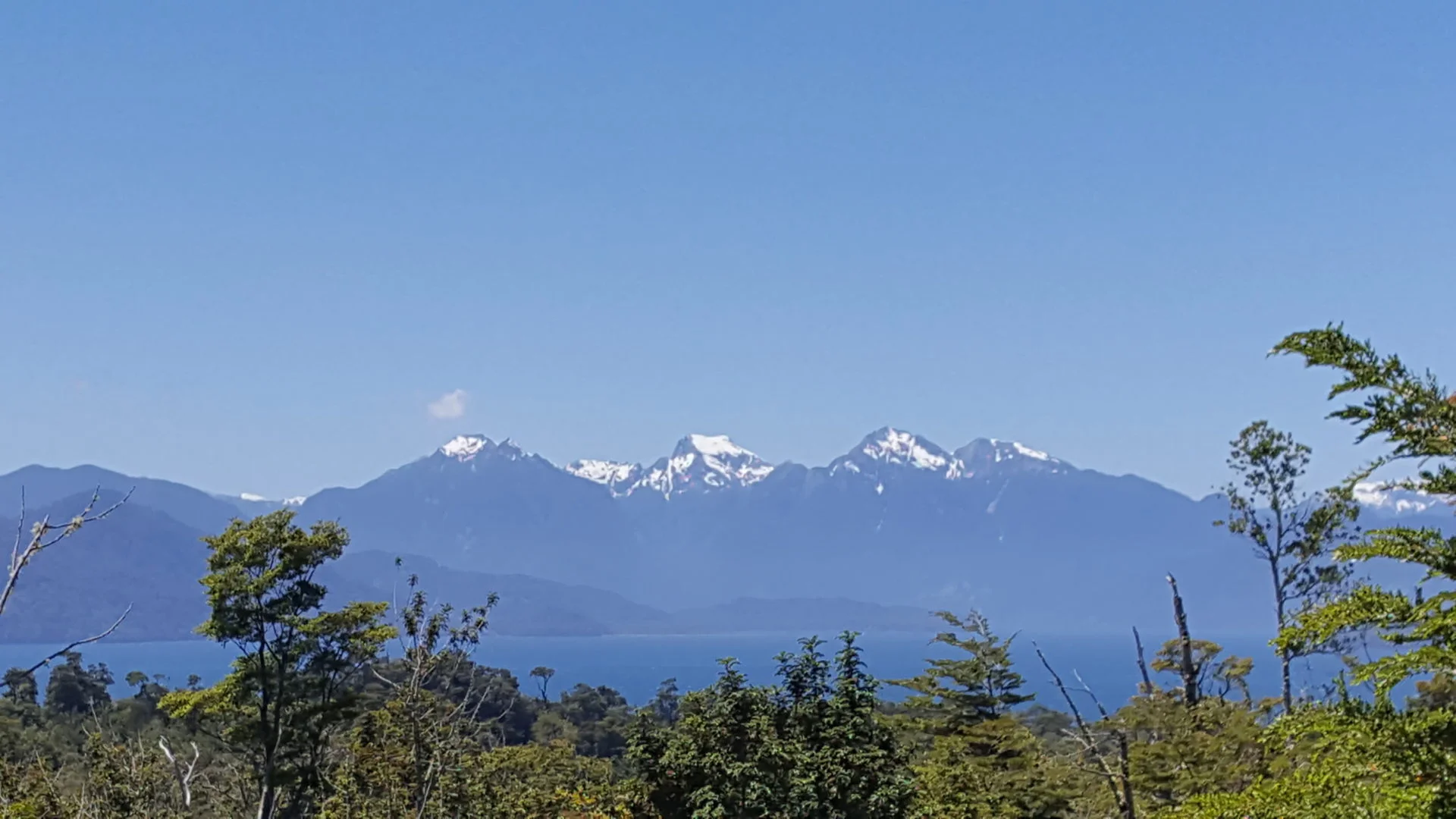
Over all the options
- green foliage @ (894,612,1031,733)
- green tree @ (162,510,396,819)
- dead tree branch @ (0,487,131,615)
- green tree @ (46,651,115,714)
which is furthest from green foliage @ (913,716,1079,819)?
green tree @ (46,651,115,714)

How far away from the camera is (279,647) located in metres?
23.0

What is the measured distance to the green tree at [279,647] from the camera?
22.3 m

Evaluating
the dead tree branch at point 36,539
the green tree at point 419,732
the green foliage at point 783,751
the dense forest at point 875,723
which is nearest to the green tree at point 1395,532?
the dense forest at point 875,723

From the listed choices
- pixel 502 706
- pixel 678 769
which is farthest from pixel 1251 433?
pixel 502 706

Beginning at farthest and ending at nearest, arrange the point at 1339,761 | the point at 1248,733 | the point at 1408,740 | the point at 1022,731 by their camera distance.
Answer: the point at 1022,731, the point at 1248,733, the point at 1339,761, the point at 1408,740

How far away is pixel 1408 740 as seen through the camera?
4.13m

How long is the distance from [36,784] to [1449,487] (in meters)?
27.5

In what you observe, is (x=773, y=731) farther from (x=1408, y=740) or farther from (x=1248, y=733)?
(x=1408, y=740)

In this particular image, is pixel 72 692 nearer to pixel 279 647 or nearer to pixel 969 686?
pixel 279 647

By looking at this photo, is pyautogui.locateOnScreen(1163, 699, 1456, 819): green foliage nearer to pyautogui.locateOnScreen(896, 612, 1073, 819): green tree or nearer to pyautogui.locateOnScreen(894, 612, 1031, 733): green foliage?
pyautogui.locateOnScreen(896, 612, 1073, 819): green tree

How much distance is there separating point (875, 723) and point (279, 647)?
13219 millimetres

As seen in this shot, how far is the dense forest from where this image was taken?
14.1 feet

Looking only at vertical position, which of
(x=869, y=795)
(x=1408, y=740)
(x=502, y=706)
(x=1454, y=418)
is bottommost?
(x=502, y=706)

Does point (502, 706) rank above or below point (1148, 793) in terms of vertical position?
below
